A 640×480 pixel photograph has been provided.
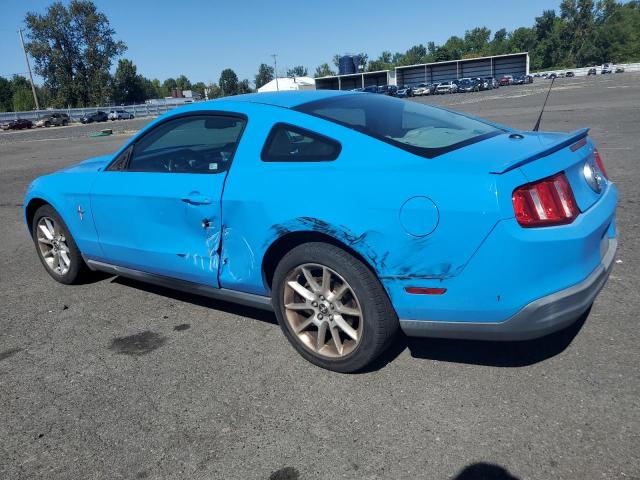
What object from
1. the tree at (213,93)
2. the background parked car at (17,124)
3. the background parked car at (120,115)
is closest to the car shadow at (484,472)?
the background parked car at (17,124)

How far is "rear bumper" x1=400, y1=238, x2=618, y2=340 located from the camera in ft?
8.45

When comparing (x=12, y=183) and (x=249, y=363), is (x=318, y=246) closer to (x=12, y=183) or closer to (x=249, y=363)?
(x=249, y=363)

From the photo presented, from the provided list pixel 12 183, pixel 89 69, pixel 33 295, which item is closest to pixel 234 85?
pixel 89 69

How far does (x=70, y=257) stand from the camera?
190 inches

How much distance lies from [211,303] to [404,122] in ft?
6.88

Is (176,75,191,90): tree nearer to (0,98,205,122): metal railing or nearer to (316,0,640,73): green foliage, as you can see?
(316,0,640,73): green foliage

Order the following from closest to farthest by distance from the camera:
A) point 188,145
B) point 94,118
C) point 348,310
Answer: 1. point 348,310
2. point 188,145
3. point 94,118

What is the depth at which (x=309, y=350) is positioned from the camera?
10.6ft

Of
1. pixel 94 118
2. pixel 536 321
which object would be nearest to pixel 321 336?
pixel 536 321

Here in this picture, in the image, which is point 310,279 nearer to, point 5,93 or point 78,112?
point 78,112

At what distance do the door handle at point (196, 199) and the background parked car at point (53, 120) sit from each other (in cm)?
6225

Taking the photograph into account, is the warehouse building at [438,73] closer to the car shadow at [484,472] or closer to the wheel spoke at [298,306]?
the wheel spoke at [298,306]

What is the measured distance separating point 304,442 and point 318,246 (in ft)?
3.35

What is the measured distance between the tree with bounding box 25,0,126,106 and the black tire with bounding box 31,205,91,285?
96.3m
